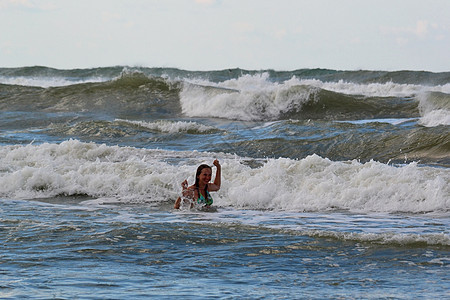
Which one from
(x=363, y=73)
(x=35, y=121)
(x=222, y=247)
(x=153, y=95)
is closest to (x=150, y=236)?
(x=222, y=247)

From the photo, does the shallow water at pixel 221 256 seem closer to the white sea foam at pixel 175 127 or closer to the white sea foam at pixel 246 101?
the white sea foam at pixel 175 127

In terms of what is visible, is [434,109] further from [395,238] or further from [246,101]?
[395,238]

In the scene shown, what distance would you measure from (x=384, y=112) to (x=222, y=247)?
1758 centimetres

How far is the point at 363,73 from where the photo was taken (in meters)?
→ 39.2

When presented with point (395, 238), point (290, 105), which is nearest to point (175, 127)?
point (290, 105)

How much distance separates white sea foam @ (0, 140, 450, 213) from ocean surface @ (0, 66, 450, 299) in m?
0.03

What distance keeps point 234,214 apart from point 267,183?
1.41 meters

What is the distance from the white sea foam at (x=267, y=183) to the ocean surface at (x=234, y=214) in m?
0.03

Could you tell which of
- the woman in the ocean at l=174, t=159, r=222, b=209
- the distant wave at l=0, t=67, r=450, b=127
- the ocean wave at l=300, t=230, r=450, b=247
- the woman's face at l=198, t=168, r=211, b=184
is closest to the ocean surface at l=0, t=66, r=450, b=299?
the ocean wave at l=300, t=230, r=450, b=247

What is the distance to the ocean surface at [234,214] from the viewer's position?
560 cm

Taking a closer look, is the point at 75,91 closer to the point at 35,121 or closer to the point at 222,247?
the point at 35,121

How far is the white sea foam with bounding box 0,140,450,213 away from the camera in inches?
376

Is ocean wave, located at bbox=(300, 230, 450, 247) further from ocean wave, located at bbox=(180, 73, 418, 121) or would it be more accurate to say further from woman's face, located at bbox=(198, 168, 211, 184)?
ocean wave, located at bbox=(180, 73, 418, 121)

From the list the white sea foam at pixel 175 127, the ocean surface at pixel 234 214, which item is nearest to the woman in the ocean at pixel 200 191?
the ocean surface at pixel 234 214
